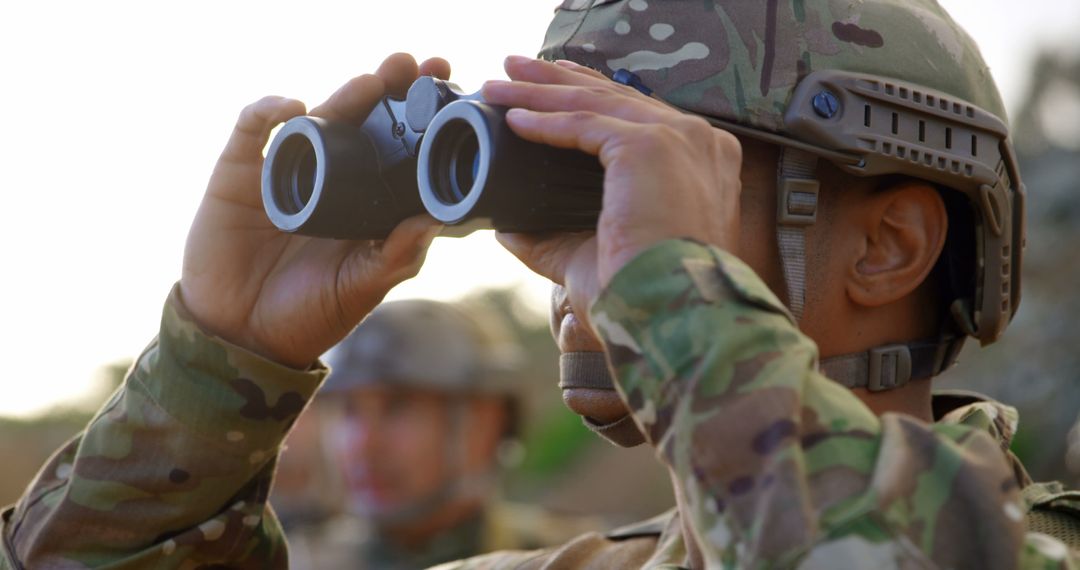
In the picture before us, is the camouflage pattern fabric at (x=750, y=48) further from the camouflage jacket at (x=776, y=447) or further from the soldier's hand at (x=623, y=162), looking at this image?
the camouflage jacket at (x=776, y=447)

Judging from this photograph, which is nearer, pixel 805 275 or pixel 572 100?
pixel 572 100

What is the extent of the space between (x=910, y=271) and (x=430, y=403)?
4.16 metres

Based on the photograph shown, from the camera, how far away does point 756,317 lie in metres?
1.93

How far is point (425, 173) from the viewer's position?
7.24ft

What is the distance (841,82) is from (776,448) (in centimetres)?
90

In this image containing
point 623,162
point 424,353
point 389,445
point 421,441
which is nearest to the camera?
point 623,162

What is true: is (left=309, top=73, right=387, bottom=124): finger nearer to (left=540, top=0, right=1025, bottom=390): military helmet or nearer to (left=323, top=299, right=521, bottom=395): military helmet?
(left=540, top=0, right=1025, bottom=390): military helmet

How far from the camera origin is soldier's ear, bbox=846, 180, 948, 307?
8.40 feet

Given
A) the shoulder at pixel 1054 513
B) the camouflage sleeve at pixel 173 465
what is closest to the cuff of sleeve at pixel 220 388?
the camouflage sleeve at pixel 173 465

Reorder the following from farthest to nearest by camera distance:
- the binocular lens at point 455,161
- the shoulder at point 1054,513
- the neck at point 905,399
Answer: the neck at point 905,399
the shoulder at point 1054,513
the binocular lens at point 455,161

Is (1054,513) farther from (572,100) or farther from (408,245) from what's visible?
(408,245)

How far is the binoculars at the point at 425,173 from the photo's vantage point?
2141 mm

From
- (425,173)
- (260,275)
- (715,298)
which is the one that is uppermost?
(425,173)

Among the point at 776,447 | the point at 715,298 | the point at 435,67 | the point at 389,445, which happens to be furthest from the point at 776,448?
the point at 389,445
